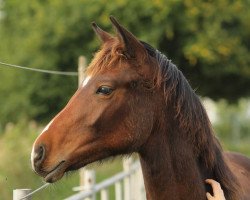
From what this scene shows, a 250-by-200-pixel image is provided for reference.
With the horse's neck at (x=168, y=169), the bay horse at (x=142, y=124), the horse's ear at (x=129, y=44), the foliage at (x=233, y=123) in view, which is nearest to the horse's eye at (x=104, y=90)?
the bay horse at (x=142, y=124)

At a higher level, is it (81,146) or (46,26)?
(46,26)

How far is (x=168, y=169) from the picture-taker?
4.17 meters

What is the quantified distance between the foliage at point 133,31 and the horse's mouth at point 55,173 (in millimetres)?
11707

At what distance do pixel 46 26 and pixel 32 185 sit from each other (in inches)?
476

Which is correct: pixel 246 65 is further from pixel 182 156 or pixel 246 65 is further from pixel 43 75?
pixel 182 156

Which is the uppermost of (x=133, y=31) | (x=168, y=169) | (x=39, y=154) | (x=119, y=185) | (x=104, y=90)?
(x=133, y=31)

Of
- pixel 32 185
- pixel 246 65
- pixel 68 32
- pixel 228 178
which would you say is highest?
pixel 68 32

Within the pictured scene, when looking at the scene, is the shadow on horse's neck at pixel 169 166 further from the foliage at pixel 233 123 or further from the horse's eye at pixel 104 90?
the foliage at pixel 233 123

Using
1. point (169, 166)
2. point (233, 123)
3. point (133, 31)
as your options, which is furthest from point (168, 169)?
point (233, 123)

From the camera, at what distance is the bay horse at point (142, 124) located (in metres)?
3.99

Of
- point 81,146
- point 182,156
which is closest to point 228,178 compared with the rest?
point 182,156

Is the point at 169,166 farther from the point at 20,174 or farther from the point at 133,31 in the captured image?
the point at 133,31

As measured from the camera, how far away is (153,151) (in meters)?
4.14

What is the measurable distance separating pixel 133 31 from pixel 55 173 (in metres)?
12.6
